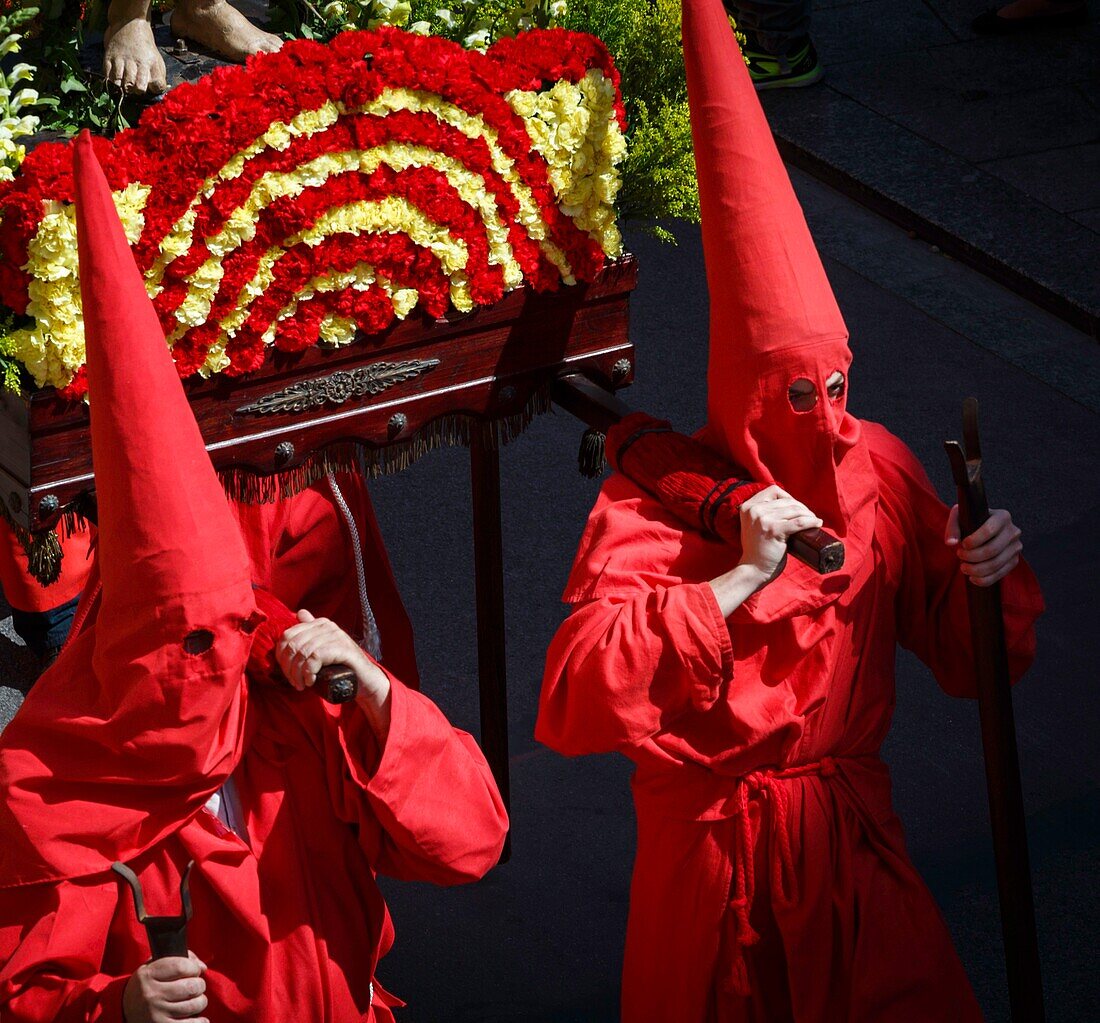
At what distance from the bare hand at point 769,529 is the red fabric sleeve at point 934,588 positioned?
41 centimetres

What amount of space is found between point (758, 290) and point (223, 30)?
1115 mm

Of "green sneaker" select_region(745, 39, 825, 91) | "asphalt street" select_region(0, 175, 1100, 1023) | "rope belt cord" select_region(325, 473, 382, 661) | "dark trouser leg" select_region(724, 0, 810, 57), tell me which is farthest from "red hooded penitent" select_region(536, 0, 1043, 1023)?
"green sneaker" select_region(745, 39, 825, 91)

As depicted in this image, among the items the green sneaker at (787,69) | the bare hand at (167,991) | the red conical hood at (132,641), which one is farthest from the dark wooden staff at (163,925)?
the green sneaker at (787,69)

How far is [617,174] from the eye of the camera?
292 centimetres

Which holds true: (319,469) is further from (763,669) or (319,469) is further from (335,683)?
(763,669)

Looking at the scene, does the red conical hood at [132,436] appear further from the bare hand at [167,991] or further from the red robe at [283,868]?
the bare hand at [167,991]

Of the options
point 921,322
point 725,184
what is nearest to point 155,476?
point 725,184

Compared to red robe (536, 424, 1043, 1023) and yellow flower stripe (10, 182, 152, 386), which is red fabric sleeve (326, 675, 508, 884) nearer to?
red robe (536, 424, 1043, 1023)

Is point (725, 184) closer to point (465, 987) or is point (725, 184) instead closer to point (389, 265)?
point (389, 265)

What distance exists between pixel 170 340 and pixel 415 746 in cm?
75

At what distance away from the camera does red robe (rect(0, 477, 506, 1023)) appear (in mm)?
2326

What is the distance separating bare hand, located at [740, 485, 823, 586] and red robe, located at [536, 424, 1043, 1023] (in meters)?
0.15

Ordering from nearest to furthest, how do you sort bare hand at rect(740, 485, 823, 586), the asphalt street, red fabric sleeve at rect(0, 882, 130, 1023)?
red fabric sleeve at rect(0, 882, 130, 1023), bare hand at rect(740, 485, 823, 586), the asphalt street

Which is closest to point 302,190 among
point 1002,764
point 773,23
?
point 1002,764
